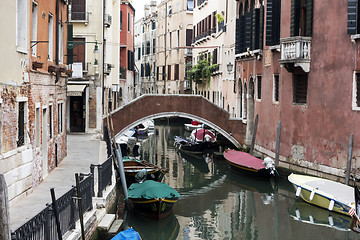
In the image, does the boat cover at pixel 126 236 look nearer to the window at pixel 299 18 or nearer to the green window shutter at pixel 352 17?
the green window shutter at pixel 352 17

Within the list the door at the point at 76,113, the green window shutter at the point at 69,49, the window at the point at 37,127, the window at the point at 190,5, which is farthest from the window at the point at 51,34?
the window at the point at 190,5

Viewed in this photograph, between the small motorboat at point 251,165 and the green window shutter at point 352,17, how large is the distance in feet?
17.2

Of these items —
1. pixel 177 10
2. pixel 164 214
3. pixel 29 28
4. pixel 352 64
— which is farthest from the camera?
pixel 177 10

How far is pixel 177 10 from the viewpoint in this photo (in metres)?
48.4

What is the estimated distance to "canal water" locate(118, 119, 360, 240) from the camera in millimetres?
12445

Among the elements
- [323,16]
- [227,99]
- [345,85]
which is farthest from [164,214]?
[227,99]

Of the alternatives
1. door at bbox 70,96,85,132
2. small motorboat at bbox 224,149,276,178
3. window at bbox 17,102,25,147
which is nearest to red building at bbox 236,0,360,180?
small motorboat at bbox 224,149,276,178

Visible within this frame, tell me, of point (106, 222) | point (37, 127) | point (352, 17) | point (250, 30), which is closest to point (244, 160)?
point (250, 30)

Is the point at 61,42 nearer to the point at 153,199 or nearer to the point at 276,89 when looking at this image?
the point at 153,199

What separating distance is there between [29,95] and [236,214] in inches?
236

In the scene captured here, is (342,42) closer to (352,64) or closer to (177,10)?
(352,64)

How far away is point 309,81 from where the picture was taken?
1742cm

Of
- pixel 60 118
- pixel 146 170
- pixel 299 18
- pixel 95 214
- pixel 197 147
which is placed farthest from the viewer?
pixel 197 147

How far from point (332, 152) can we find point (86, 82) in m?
13.6
